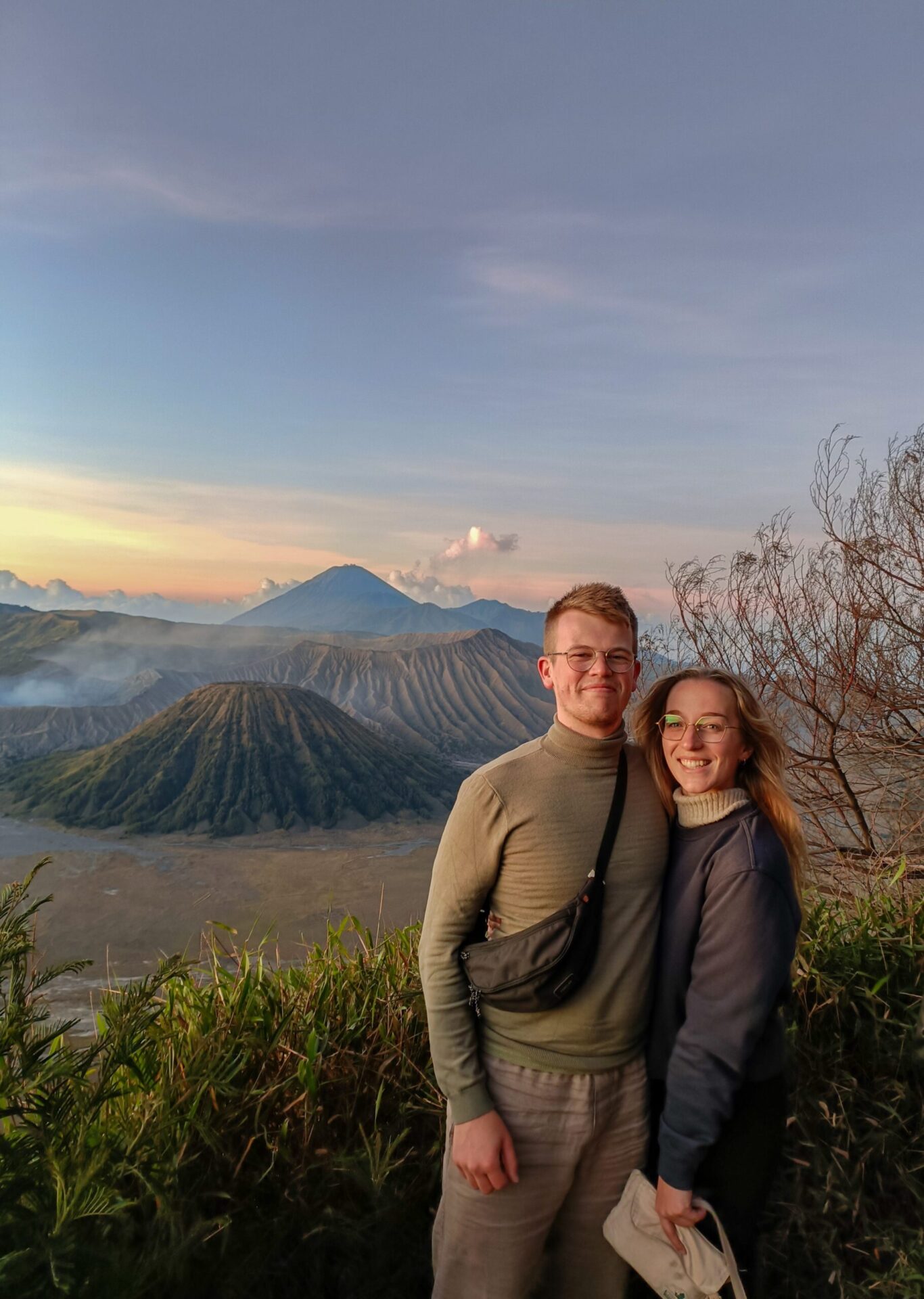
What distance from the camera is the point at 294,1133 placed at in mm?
2008

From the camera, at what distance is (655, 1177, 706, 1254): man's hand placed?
4.79 feet

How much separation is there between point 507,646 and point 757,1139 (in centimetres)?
6871

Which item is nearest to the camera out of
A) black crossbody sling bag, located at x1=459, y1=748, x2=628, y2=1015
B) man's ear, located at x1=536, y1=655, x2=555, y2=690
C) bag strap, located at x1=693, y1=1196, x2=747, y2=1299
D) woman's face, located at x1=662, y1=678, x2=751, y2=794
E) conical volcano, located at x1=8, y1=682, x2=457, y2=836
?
bag strap, located at x1=693, y1=1196, x2=747, y2=1299

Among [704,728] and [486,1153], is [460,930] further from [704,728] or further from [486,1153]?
[704,728]

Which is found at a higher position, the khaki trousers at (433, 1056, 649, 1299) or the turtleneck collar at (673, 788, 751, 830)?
the turtleneck collar at (673, 788, 751, 830)

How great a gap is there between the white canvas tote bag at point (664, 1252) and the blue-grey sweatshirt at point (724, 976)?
9 centimetres

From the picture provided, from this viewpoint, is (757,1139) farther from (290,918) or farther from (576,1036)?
(290,918)

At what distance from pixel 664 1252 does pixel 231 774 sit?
39878 mm

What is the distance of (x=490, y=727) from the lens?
60156 millimetres

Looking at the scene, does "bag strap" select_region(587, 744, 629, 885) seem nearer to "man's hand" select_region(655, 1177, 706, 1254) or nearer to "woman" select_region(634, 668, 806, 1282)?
"woman" select_region(634, 668, 806, 1282)

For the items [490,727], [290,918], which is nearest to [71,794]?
[290,918]

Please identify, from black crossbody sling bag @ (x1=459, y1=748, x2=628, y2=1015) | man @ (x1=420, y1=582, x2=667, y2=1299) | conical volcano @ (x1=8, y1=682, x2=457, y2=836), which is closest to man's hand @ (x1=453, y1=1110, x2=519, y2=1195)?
man @ (x1=420, y1=582, x2=667, y2=1299)

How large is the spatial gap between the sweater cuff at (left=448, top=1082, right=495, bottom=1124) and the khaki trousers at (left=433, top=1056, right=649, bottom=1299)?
1.4 inches

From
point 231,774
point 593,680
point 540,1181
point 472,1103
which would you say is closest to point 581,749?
point 593,680
